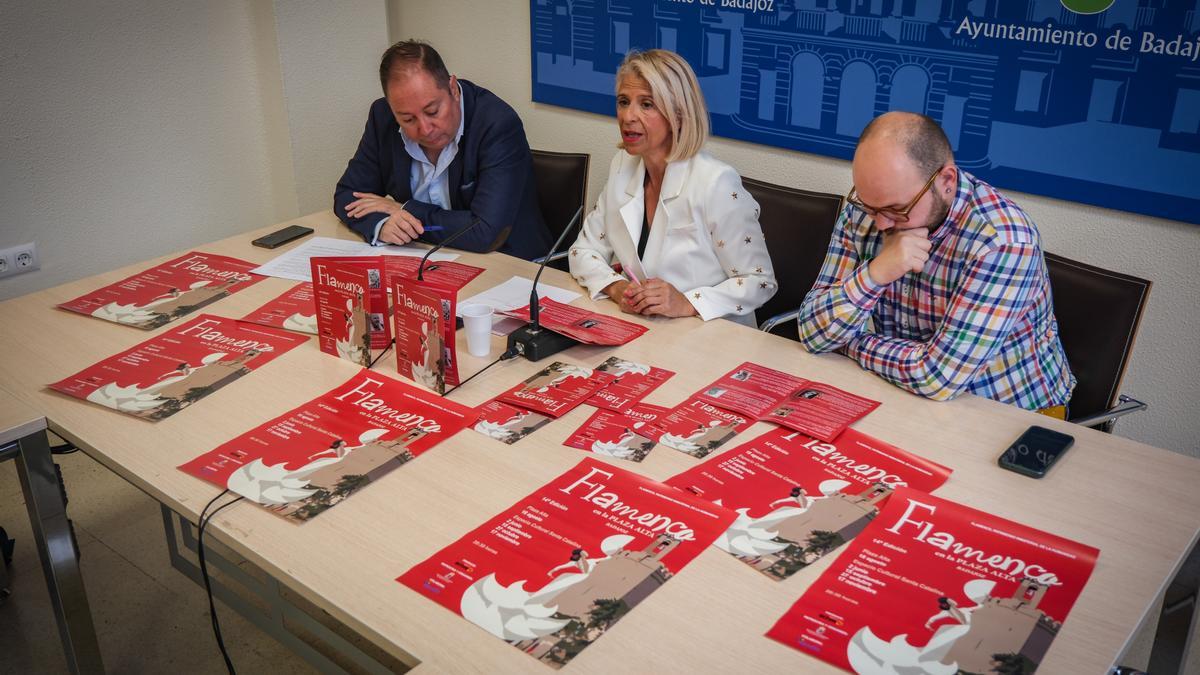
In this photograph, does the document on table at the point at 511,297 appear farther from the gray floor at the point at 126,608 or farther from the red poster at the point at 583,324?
the gray floor at the point at 126,608

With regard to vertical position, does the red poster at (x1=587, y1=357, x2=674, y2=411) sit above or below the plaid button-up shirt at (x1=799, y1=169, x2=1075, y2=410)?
below

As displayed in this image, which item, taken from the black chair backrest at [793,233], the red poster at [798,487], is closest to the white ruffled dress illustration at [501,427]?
the red poster at [798,487]

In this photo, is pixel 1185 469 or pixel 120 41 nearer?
pixel 1185 469

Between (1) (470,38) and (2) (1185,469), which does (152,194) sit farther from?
(2) (1185,469)

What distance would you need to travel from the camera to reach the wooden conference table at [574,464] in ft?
3.73

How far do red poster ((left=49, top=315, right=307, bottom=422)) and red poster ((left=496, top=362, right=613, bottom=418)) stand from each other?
0.55m

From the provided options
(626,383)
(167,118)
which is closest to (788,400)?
(626,383)

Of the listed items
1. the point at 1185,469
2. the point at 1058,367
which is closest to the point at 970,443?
the point at 1185,469

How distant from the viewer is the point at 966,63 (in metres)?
2.35

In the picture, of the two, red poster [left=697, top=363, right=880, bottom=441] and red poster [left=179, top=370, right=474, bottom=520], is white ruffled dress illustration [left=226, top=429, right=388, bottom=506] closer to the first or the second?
red poster [left=179, top=370, right=474, bottom=520]

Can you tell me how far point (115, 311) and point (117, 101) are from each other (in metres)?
1.46

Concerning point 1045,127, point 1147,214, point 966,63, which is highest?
point 966,63

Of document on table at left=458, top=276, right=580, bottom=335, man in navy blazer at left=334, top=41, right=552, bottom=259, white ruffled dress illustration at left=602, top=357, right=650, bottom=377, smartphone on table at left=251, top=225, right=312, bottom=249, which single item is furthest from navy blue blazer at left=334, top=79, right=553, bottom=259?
white ruffled dress illustration at left=602, top=357, right=650, bottom=377

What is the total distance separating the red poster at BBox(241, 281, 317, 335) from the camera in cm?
204
